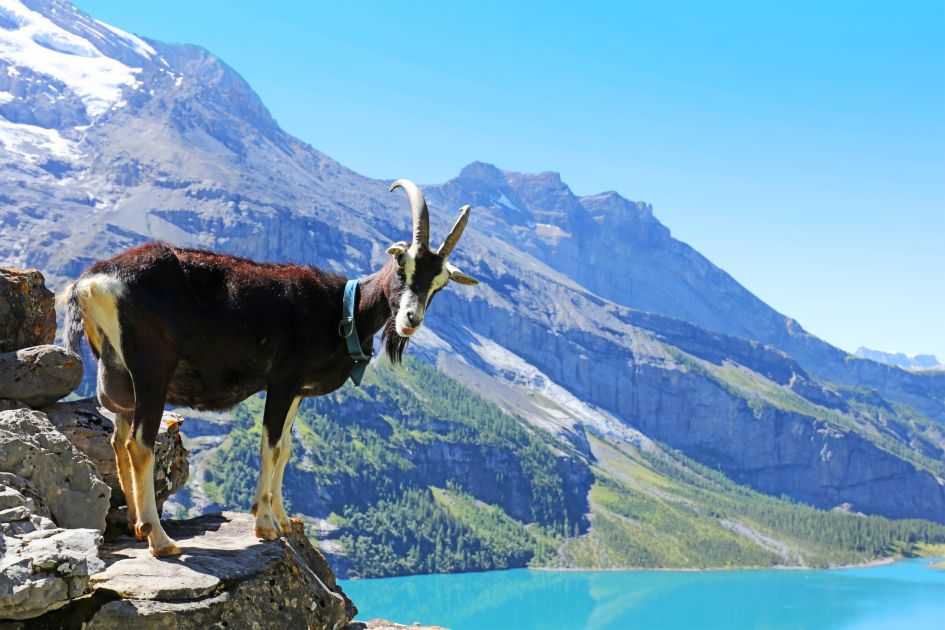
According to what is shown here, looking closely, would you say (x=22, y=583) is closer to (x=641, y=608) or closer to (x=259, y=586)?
(x=259, y=586)

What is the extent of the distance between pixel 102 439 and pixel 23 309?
2.25 m

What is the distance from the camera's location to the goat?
9.98 meters

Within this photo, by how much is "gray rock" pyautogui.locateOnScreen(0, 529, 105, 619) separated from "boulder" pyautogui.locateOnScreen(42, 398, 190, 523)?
3.21 metres

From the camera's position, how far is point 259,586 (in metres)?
10.1

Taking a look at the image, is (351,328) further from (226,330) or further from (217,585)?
(217,585)

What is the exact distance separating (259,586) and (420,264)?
400 cm

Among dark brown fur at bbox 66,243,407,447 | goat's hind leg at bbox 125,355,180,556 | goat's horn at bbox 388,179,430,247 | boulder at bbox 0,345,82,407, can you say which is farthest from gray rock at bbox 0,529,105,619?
goat's horn at bbox 388,179,430,247

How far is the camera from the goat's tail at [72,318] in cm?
1014

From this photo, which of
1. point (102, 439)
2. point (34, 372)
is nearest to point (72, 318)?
point (34, 372)

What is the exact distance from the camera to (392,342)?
37.2 feet

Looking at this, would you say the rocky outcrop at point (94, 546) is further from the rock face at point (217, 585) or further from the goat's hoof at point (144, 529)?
the goat's hoof at point (144, 529)

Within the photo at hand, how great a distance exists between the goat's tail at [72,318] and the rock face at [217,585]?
2466 mm

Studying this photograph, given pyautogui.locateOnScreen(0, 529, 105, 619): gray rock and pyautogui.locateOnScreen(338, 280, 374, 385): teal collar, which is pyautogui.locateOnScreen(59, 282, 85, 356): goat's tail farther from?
pyautogui.locateOnScreen(338, 280, 374, 385): teal collar

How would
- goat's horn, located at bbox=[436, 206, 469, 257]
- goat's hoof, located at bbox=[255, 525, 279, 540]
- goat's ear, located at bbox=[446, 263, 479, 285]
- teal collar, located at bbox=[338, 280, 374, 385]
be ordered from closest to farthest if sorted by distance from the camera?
goat's horn, located at bbox=[436, 206, 469, 257], goat's ear, located at bbox=[446, 263, 479, 285], teal collar, located at bbox=[338, 280, 374, 385], goat's hoof, located at bbox=[255, 525, 279, 540]
